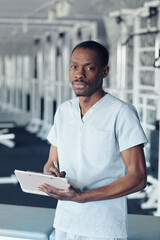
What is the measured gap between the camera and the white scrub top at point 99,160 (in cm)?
→ 152

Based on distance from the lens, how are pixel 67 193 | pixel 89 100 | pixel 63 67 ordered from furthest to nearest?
→ pixel 63 67 < pixel 89 100 < pixel 67 193

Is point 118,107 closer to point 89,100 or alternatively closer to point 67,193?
point 89,100

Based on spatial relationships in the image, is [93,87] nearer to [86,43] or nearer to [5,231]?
[86,43]

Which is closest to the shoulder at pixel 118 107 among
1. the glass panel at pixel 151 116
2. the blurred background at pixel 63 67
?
the blurred background at pixel 63 67

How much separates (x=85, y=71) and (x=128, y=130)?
26cm

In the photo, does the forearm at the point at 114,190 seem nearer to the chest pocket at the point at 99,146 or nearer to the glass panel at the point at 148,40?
the chest pocket at the point at 99,146

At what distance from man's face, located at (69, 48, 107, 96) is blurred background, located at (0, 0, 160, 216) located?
94.0 inches

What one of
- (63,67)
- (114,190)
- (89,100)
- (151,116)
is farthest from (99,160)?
(63,67)

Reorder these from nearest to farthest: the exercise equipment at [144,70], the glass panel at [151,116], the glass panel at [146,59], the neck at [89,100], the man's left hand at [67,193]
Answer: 1. the man's left hand at [67,193]
2. the neck at [89,100]
3. the exercise equipment at [144,70]
4. the glass panel at [151,116]
5. the glass panel at [146,59]

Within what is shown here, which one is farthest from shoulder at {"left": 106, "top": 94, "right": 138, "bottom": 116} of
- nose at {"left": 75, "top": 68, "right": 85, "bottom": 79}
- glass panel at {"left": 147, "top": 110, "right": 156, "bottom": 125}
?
glass panel at {"left": 147, "top": 110, "right": 156, "bottom": 125}

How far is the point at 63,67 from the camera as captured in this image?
29.4 feet

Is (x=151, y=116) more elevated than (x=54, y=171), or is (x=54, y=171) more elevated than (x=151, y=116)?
(x=54, y=171)

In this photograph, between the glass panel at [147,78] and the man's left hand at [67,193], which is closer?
the man's left hand at [67,193]

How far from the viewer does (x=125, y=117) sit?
1516mm
